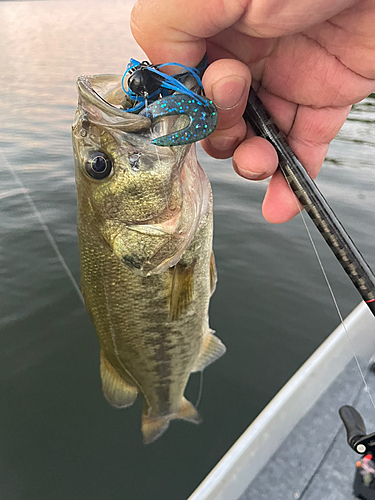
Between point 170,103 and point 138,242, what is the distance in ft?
1.91

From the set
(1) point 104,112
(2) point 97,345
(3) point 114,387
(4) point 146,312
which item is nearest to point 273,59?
(1) point 104,112

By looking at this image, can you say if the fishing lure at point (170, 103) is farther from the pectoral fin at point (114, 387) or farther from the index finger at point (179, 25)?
the pectoral fin at point (114, 387)

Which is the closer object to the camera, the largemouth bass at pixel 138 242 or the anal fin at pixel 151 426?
the largemouth bass at pixel 138 242

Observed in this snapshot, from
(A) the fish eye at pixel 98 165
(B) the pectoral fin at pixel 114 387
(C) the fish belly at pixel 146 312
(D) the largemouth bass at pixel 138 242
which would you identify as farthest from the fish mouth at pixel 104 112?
(B) the pectoral fin at pixel 114 387

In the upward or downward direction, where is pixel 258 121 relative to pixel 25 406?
upward

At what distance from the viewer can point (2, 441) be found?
3182mm

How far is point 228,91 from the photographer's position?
1.37 metres

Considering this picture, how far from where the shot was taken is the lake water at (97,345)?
119 inches

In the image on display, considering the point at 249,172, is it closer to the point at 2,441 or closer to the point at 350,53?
the point at 350,53

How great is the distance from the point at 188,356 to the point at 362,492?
4.80 ft

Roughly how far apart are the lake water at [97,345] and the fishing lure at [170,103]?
9.47 ft

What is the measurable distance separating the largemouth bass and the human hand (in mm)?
261

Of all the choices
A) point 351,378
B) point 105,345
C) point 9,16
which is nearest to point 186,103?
point 105,345

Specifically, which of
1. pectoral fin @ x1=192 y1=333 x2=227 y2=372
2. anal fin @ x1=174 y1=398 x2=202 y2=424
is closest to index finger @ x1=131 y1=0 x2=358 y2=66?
pectoral fin @ x1=192 y1=333 x2=227 y2=372
